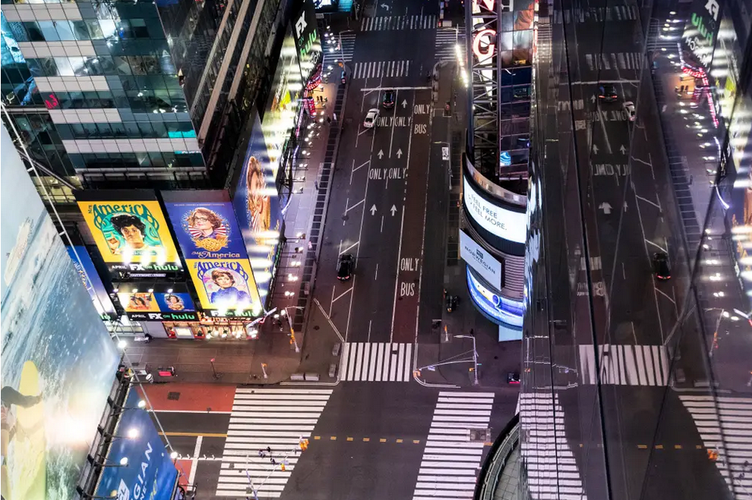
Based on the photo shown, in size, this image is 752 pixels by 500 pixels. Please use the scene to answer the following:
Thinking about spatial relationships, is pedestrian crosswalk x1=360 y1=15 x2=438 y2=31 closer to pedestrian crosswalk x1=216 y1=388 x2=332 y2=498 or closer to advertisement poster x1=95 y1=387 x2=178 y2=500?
pedestrian crosswalk x1=216 y1=388 x2=332 y2=498

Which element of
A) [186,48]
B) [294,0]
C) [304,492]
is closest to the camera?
[186,48]

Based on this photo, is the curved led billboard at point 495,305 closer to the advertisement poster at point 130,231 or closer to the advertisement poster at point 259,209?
the advertisement poster at point 259,209

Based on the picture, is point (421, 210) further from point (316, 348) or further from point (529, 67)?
point (529, 67)

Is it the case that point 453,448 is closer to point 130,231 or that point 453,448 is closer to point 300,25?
point 130,231

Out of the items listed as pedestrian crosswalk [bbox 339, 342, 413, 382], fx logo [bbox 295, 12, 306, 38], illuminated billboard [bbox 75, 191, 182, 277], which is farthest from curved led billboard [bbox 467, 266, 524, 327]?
fx logo [bbox 295, 12, 306, 38]

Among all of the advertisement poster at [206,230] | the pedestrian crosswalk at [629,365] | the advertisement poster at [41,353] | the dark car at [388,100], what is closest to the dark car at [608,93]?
the pedestrian crosswalk at [629,365]

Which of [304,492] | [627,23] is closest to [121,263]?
[304,492]

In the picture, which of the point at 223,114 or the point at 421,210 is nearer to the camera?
the point at 223,114
